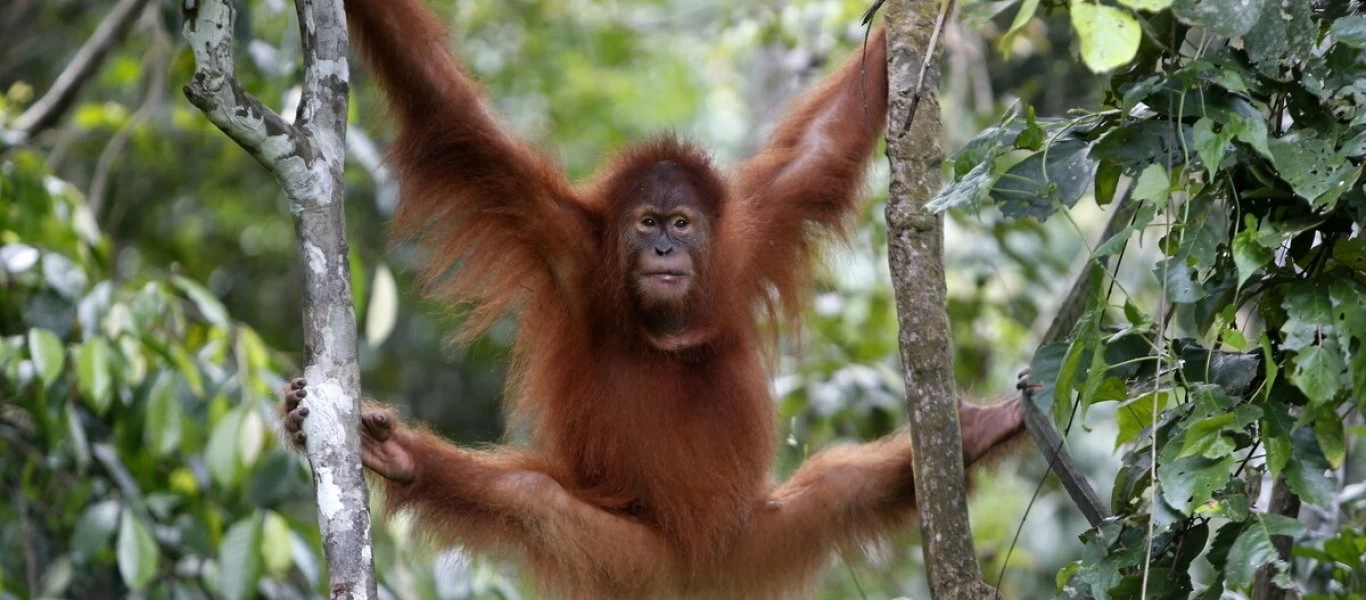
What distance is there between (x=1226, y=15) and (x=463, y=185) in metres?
2.25

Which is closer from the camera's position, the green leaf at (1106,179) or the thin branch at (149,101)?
the green leaf at (1106,179)

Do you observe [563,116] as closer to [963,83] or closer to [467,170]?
[963,83]

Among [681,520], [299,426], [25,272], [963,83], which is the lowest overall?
[681,520]

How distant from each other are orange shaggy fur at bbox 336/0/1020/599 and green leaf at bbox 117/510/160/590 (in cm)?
87

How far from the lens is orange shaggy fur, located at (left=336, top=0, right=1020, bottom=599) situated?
388 cm

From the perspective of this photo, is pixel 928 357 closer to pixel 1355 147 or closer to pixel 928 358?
pixel 928 358

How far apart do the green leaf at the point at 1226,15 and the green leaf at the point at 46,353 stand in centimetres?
325

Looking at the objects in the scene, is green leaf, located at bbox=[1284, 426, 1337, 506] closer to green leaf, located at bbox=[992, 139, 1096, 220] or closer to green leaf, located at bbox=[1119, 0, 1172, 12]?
green leaf, located at bbox=[992, 139, 1096, 220]

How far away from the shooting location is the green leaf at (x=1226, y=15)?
219 centimetres

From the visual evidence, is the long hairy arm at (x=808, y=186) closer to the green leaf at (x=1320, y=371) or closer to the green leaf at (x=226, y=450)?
the green leaf at (x=226, y=450)

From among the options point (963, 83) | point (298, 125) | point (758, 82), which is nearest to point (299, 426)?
point (298, 125)

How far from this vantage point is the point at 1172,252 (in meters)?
2.50

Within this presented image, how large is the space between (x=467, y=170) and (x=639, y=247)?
22.4 inches

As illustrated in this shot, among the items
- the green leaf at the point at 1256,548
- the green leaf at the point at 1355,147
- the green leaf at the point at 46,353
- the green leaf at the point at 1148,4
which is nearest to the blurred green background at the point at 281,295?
the green leaf at the point at 46,353
